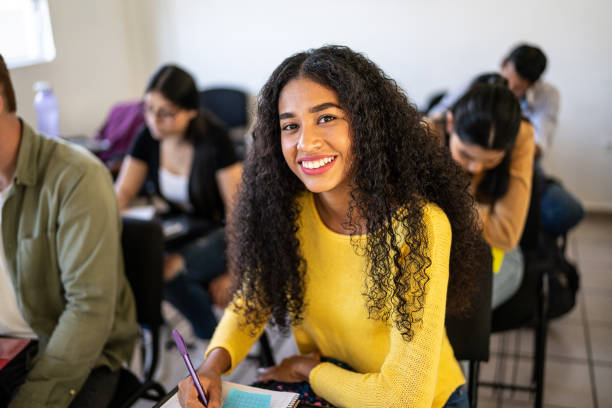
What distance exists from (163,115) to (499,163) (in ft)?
4.30

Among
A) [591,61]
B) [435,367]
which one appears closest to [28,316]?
[435,367]

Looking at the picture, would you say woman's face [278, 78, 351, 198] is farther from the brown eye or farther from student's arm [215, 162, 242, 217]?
student's arm [215, 162, 242, 217]

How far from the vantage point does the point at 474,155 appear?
65.5 inches

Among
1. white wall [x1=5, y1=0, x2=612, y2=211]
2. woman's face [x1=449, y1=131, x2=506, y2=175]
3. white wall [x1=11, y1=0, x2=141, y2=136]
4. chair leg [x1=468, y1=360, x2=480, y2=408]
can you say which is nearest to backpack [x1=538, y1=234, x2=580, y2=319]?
woman's face [x1=449, y1=131, x2=506, y2=175]

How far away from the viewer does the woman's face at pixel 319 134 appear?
1.00m

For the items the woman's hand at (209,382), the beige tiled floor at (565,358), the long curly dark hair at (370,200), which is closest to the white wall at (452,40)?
the beige tiled floor at (565,358)

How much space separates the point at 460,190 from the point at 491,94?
2.25 ft

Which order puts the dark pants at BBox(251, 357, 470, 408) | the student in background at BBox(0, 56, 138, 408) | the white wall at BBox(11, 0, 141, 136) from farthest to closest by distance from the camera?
the white wall at BBox(11, 0, 141, 136), the student in background at BBox(0, 56, 138, 408), the dark pants at BBox(251, 357, 470, 408)

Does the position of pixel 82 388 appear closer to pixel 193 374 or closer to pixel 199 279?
pixel 193 374

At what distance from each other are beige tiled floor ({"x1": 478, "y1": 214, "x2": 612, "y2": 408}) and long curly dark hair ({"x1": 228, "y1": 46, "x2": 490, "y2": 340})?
1215 mm

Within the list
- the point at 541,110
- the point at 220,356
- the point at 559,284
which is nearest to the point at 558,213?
the point at 559,284

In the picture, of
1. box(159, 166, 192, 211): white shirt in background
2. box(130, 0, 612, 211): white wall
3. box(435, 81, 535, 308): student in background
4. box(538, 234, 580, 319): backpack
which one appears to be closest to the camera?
box(435, 81, 535, 308): student in background

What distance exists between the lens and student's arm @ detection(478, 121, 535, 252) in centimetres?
164

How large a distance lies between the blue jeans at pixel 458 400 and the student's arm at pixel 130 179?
1.66 meters
